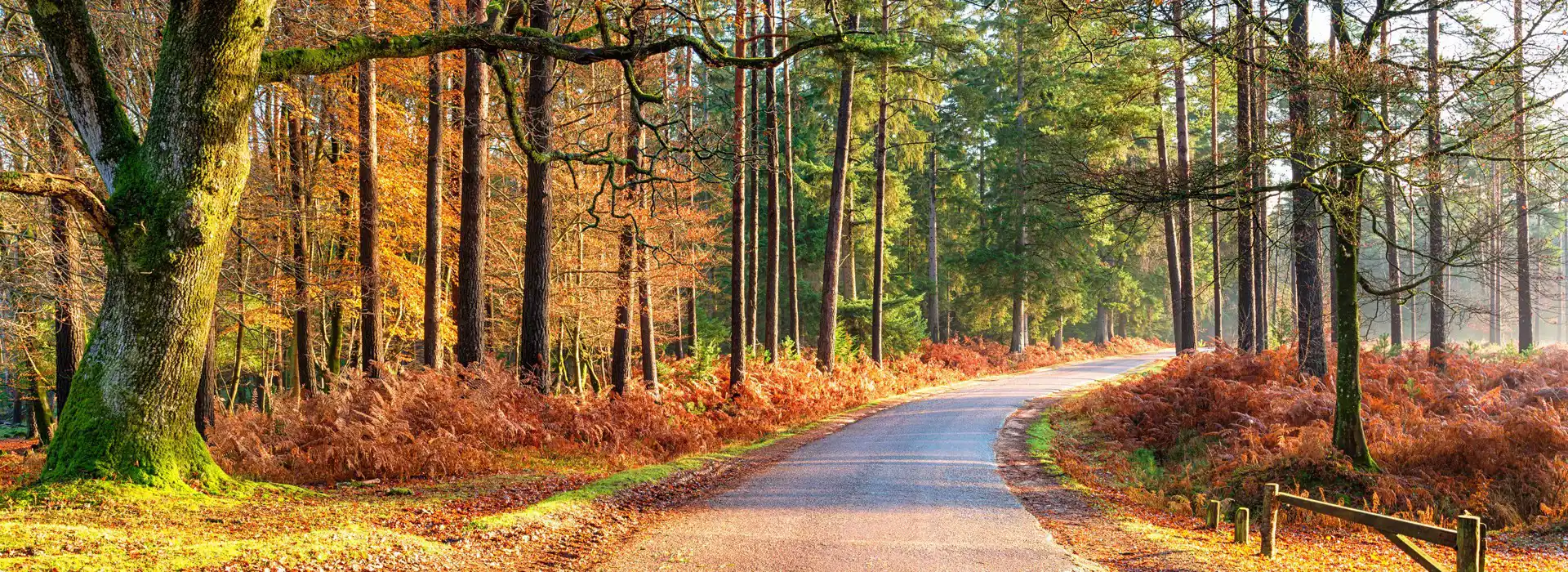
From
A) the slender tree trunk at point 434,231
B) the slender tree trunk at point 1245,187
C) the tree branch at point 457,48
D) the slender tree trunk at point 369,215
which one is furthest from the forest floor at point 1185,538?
the slender tree trunk at point 369,215

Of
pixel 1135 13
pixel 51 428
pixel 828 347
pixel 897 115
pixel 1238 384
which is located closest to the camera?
pixel 1135 13

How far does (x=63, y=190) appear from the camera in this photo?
5906mm

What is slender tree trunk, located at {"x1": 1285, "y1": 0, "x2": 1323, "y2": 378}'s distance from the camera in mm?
9781

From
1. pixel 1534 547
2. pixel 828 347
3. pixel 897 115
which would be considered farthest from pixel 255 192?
pixel 1534 547

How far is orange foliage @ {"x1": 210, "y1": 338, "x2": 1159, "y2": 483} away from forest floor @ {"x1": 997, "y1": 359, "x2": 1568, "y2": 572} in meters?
5.70

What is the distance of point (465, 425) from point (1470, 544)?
10.5 metres

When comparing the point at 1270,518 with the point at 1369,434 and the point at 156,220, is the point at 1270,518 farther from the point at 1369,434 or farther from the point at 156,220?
the point at 156,220

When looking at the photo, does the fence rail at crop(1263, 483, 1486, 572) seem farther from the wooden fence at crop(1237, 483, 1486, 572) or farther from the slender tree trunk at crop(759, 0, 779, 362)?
the slender tree trunk at crop(759, 0, 779, 362)

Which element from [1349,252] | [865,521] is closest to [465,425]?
[865,521]

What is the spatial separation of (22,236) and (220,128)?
23.5ft

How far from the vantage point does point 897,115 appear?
26.6 m

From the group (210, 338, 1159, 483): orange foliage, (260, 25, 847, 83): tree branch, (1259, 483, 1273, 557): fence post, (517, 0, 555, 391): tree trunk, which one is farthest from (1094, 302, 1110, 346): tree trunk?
(260, 25, 847, 83): tree branch

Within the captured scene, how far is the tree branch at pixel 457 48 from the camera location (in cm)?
735

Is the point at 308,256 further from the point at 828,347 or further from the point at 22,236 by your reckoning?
the point at 828,347
